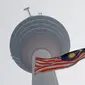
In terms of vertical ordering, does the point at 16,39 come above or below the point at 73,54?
above

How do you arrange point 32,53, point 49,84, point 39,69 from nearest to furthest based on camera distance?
point 39,69, point 49,84, point 32,53

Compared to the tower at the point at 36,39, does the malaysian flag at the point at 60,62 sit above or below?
below

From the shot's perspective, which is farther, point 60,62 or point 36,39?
point 36,39

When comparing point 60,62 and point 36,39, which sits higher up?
point 36,39

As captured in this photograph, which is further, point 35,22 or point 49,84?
point 35,22

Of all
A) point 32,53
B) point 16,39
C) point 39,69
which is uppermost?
point 16,39

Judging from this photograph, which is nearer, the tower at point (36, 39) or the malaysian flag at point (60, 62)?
the malaysian flag at point (60, 62)

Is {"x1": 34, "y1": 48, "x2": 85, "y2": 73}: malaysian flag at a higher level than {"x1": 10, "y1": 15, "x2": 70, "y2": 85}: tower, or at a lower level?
lower

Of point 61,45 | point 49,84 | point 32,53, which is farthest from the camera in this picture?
point 61,45

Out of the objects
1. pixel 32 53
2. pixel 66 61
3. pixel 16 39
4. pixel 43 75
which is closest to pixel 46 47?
pixel 32 53

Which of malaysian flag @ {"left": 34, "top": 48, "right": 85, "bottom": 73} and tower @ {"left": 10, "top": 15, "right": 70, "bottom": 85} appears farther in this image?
tower @ {"left": 10, "top": 15, "right": 70, "bottom": 85}

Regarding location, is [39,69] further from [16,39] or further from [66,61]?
[16,39]

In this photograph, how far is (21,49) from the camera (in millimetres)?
38406

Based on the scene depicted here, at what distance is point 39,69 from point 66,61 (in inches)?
99.2
